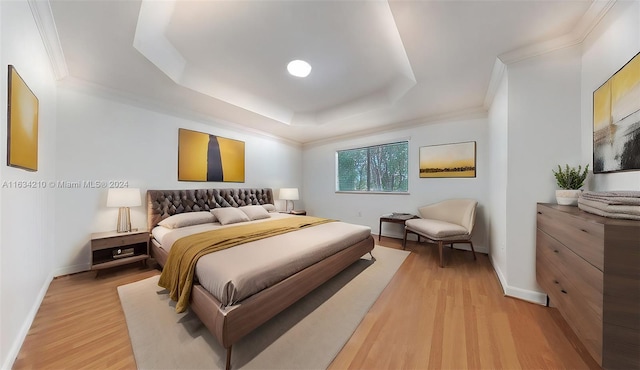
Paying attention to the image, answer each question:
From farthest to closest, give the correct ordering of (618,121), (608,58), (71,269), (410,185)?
(410,185)
(71,269)
(608,58)
(618,121)

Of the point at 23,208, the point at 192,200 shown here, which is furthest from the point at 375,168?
the point at 23,208

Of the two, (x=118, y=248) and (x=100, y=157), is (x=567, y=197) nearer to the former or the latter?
(x=118, y=248)

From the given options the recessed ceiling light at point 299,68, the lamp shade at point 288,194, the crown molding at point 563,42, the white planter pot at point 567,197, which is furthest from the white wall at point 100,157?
the white planter pot at point 567,197

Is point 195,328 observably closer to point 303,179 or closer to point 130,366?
point 130,366

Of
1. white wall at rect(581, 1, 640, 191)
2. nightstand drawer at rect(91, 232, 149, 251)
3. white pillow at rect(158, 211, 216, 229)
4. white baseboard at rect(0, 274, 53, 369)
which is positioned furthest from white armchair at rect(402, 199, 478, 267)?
nightstand drawer at rect(91, 232, 149, 251)

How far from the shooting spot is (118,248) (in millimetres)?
2688

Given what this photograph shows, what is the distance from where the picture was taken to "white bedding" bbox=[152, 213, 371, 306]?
1.40 metres

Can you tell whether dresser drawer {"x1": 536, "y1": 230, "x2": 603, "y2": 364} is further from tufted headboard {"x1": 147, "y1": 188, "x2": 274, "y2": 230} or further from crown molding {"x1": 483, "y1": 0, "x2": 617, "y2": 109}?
tufted headboard {"x1": 147, "y1": 188, "x2": 274, "y2": 230}

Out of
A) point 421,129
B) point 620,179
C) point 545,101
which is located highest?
point 421,129

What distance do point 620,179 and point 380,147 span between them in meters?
3.41

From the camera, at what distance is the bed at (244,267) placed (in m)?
1.35

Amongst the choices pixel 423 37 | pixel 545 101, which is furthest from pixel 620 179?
pixel 423 37

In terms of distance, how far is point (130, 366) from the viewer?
1288 mm

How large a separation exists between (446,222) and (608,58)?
7.93 ft
